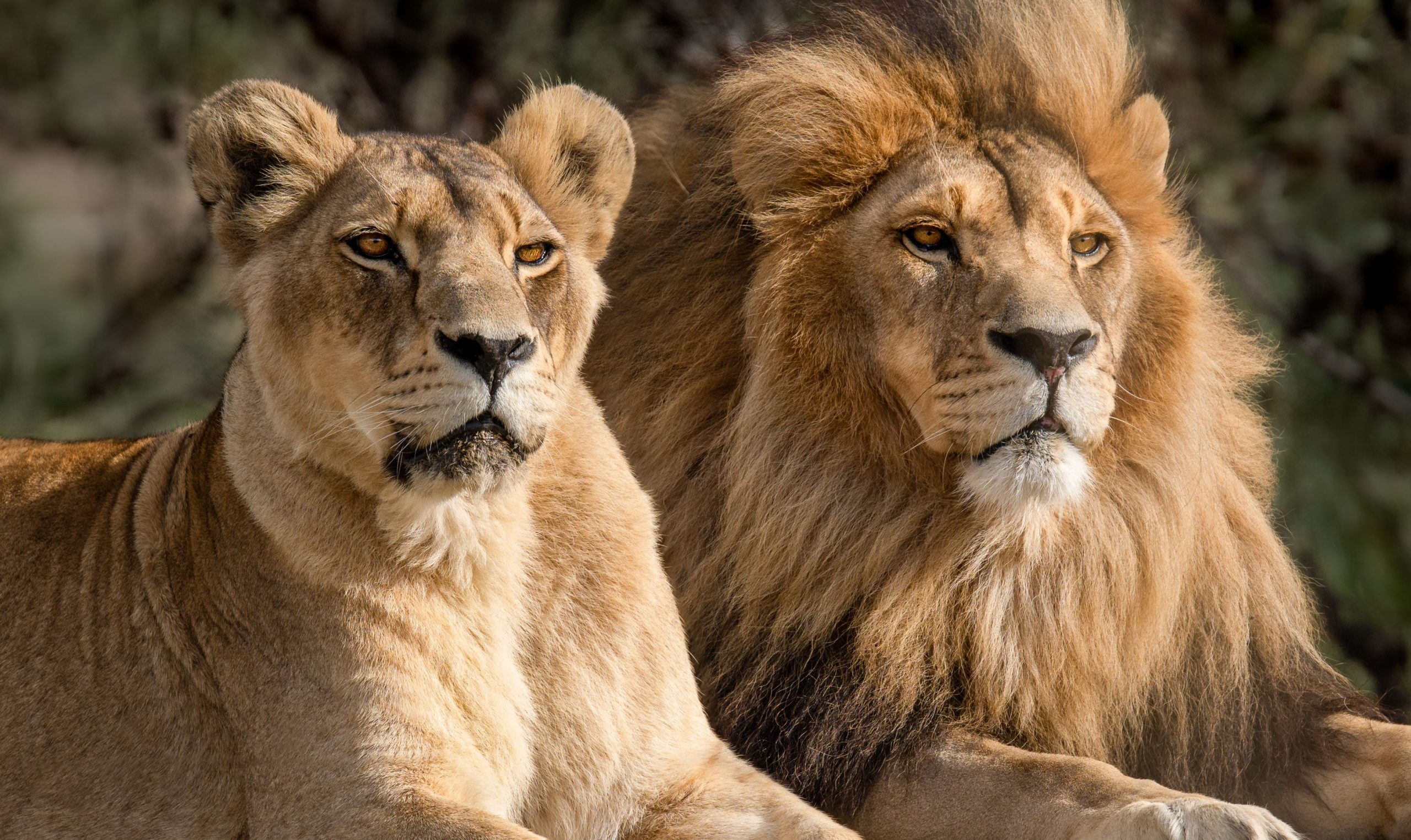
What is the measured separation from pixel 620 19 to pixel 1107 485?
3878 millimetres

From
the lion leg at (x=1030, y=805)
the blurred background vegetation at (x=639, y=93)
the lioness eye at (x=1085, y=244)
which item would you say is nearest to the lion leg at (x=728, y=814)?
→ the lion leg at (x=1030, y=805)

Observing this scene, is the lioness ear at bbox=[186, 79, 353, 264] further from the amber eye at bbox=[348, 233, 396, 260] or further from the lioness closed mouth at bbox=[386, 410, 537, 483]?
the lioness closed mouth at bbox=[386, 410, 537, 483]

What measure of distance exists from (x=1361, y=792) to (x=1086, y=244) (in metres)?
1.17

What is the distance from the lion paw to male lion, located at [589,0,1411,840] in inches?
10.9

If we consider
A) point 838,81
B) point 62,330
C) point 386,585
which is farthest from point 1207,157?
point 386,585

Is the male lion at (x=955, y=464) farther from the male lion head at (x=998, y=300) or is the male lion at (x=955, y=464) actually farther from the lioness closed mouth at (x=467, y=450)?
the lioness closed mouth at (x=467, y=450)

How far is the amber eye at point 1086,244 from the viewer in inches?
139

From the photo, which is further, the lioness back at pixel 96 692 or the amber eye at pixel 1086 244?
the amber eye at pixel 1086 244

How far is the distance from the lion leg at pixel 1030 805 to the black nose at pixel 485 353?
1.24 m

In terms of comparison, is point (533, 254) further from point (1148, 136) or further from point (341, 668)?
point (1148, 136)

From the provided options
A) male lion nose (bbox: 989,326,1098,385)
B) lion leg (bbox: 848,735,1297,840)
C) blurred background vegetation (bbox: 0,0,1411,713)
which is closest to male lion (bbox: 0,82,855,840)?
lion leg (bbox: 848,735,1297,840)

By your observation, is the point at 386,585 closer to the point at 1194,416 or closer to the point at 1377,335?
the point at 1194,416

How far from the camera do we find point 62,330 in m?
7.35

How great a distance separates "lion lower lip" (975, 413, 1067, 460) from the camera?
325 centimetres
